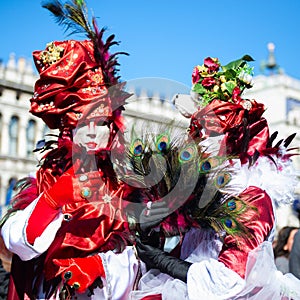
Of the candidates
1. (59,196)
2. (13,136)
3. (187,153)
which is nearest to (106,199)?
(59,196)

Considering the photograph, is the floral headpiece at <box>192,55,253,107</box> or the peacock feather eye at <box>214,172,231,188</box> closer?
the peacock feather eye at <box>214,172,231,188</box>

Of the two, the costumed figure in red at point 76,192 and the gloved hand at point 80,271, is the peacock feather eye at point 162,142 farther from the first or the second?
the gloved hand at point 80,271

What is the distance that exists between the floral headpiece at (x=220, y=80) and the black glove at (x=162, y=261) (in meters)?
0.82

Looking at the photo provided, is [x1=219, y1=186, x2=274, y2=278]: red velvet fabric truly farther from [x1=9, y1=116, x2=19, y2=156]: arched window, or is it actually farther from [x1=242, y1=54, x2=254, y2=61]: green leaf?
[x1=9, y1=116, x2=19, y2=156]: arched window

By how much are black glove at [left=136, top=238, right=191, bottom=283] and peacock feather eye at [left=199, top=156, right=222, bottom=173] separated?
1.32 ft

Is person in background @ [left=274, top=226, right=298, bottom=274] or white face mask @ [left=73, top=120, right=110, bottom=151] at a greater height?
white face mask @ [left=73, top=120, right=110, bottom=151]

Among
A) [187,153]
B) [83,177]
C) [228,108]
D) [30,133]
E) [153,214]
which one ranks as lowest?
[153,214]

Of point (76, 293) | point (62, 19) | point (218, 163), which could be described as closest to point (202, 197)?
point (218, 163)

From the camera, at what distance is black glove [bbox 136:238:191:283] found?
7.86ft

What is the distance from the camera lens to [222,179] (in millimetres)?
2449

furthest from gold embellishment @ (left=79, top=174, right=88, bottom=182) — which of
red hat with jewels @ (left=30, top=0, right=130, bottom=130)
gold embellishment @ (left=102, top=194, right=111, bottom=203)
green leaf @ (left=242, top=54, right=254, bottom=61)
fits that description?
green leaf @ (left=242, top=54, right=254, bottom=61)

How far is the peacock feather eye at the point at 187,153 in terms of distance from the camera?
2.40 m

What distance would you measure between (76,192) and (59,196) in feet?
0.28

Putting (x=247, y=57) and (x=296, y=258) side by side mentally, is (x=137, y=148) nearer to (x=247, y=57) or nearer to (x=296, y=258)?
(x=247, y=57)
